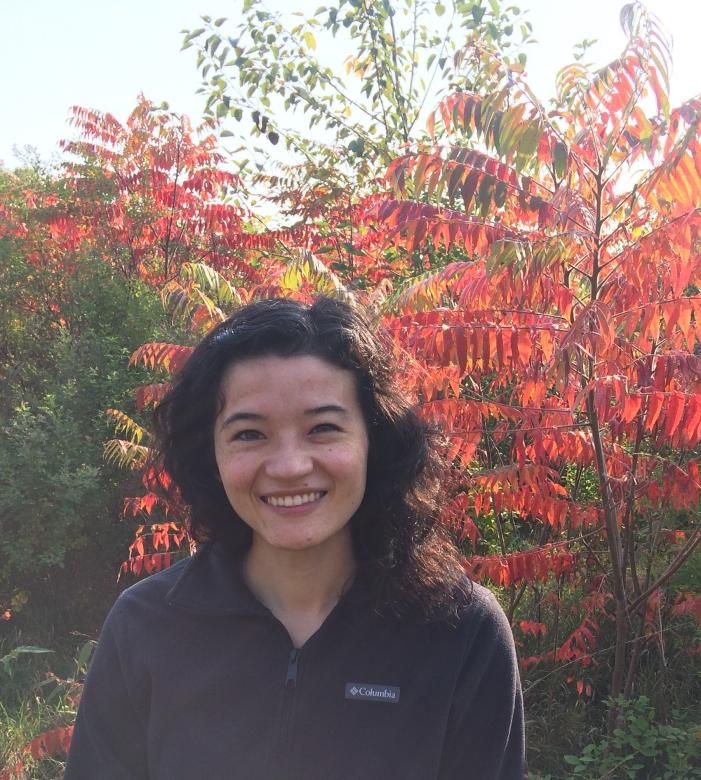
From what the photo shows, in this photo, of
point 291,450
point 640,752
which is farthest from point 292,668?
point 640,752

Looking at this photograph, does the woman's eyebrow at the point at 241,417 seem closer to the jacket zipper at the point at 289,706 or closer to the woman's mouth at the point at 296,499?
the woman's mouth at the point at 296,499

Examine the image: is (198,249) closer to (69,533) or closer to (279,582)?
(69,533)

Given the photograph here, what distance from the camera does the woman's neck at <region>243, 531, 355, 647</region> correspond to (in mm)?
1764

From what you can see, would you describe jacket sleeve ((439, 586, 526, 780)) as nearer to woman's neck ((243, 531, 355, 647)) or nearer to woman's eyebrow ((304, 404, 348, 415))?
woman's neck ((243, 531, 355, 647))

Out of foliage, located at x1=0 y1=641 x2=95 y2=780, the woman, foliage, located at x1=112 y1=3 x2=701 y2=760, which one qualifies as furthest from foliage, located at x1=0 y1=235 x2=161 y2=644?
the woman

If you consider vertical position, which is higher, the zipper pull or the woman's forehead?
the woman's forehead

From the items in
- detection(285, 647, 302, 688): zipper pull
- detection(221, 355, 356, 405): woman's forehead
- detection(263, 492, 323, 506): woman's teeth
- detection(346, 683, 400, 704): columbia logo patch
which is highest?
detection(221, 355, 356, 405): woman's forehead

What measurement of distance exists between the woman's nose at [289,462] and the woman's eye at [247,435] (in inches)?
2.2

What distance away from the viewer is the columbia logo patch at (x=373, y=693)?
1627 mm

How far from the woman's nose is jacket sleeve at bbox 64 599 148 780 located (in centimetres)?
55

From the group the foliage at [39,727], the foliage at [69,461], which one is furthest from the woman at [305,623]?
the foliage at [69,461]

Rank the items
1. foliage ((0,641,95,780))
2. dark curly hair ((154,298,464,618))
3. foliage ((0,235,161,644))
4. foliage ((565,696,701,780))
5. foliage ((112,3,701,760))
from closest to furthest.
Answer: dark curly hair ((154,298,464,618))
foliage ((112,3,701,760))
foliage ((565,696,701,780))
foliage ((0,641,95,780))
foliage ((0,235,161,644))

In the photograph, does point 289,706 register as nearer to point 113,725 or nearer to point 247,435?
point 113,725

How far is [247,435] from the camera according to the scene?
166cm
